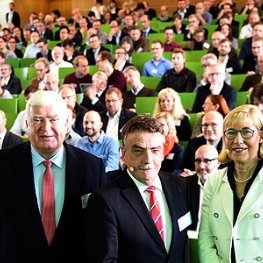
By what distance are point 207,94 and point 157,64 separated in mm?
1723

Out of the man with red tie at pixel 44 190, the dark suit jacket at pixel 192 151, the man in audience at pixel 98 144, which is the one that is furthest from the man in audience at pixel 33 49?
the man with red tie at pixel 44 190

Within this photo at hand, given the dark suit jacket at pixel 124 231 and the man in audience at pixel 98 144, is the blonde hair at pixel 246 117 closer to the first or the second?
the dark suit jacket at pixel 124 231

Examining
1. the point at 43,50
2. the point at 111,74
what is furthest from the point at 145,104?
the point at 43,50

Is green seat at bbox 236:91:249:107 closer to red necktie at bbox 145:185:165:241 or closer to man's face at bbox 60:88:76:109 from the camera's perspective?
man's face at bbox 60:88:76:109

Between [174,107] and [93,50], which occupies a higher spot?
[93,50]

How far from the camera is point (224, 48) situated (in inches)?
241

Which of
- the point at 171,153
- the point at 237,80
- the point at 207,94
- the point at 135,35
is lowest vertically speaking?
the point at 171,153

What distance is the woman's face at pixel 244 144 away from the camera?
1.67 meters

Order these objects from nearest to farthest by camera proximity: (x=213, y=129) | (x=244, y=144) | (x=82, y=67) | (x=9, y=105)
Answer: (x=244, y=144), (x=213, y=129), (x=9, y=105), (x=82, y=67)

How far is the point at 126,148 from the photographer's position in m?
1.62

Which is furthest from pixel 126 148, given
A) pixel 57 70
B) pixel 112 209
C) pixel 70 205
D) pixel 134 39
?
pixel 134 39

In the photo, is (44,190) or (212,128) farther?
(212,128)

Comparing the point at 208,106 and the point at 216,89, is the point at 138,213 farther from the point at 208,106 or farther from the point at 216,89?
the point at 216,89

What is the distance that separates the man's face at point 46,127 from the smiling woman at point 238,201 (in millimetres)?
556
